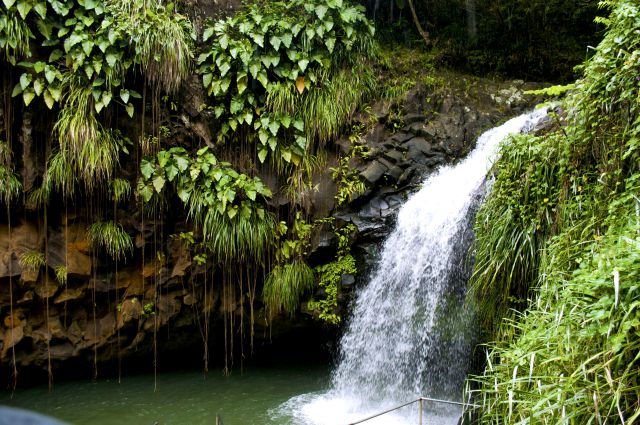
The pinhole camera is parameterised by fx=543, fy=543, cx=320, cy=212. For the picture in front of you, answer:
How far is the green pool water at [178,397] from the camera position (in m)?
5.78

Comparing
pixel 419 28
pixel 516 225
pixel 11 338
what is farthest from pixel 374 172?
pixel 11 338

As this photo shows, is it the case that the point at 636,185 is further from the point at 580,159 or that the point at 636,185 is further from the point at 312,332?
the point at 312,332

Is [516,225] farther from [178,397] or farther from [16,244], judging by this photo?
[16,244]

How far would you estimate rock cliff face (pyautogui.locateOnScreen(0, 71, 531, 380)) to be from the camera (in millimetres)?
6344

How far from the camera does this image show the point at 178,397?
6.36 meters

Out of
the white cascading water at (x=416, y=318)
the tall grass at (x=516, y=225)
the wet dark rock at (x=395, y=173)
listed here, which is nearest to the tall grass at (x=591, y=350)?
the tall grass at (x=516, y=225)

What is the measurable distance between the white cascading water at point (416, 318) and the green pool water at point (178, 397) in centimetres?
36

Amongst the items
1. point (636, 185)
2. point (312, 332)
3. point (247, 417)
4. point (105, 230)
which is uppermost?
point (636, 185)

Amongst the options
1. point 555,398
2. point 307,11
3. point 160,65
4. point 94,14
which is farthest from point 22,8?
point 555,398

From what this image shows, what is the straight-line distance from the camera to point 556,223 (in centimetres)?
413

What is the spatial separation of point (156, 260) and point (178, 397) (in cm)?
165

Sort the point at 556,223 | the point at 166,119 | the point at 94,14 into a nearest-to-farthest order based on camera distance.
Answer: the point at 556,223
the point at 94,14
the point at 166,119

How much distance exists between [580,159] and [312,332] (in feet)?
14.1

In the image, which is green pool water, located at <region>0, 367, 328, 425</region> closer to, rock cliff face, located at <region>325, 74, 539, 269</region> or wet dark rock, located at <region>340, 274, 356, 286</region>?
wet dark rock, located at <region>340, 274, 356, 286</region>
